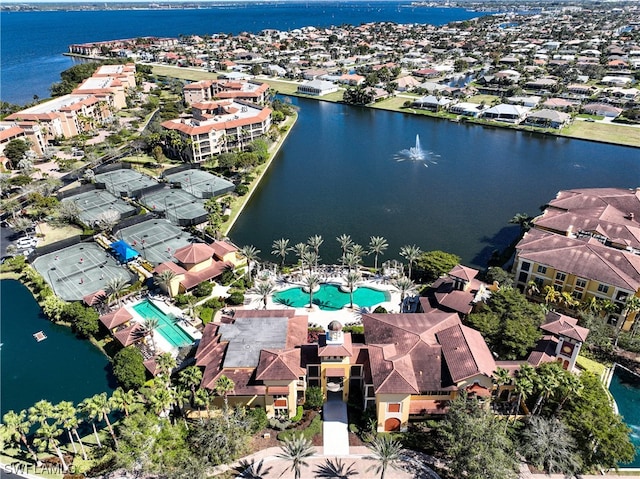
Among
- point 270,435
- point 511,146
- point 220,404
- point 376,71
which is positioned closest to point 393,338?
point 270,435

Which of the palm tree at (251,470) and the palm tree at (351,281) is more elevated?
the palm tree at (351,281)

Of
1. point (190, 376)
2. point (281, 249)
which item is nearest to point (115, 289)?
point (281, 249)

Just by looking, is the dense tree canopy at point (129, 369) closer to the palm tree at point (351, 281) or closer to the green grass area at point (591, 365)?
the palm tree at point (351, 281)

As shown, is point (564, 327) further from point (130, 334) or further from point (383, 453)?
point (130, 334)

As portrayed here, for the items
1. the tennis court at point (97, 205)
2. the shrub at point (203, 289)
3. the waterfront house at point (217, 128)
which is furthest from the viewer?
the waterfront house at point (217, 128)

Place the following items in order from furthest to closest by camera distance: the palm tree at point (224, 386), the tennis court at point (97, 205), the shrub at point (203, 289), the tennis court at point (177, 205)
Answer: the tennis court at point (97, 205), the tennis court at point (177, 205), the shrub at point (203, 289), the palm tree at point (224, 386)

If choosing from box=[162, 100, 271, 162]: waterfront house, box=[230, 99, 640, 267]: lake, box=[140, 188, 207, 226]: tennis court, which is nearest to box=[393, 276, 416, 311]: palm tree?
box=[230, 99, 640, 267]: lake

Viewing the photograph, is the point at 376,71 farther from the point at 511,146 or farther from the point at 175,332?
the point at 175,332

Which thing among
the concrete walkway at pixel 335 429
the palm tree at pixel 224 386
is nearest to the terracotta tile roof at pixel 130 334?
the palm tree at pixel 224 386
